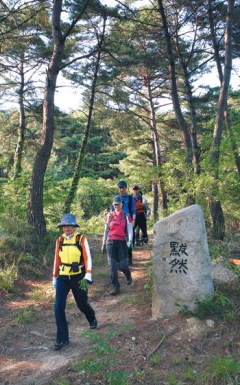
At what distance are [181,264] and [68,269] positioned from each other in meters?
1.64

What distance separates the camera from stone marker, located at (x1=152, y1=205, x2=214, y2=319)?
474 cm

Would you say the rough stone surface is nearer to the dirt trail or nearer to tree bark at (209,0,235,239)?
the dirt trail

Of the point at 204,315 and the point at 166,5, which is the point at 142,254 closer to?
the point at 204,315

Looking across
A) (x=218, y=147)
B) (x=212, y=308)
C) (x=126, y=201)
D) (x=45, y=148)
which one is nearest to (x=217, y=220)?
(x=218, y=147)

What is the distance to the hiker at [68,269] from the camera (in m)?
4.46

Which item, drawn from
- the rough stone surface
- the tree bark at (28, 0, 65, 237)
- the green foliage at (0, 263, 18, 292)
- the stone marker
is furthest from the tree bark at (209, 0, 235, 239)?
the green foliage at (0, 263, 18, 292)

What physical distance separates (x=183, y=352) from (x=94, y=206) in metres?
21.1

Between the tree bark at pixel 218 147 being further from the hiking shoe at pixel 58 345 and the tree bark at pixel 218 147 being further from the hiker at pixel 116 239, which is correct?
the hiking shoe at pixel 58 345

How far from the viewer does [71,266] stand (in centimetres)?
451

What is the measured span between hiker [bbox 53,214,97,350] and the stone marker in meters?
1.16

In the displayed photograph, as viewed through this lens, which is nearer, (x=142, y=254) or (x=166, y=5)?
(x=142, y=254)

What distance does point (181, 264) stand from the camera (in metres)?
4.83

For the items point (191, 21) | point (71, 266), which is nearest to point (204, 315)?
point (71, 266)

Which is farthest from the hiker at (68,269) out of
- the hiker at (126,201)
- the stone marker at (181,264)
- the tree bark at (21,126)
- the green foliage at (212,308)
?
the tree bark at (21,126)
